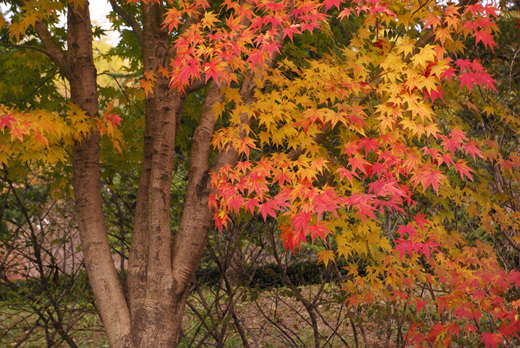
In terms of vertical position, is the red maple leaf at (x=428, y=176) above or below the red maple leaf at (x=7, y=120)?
below

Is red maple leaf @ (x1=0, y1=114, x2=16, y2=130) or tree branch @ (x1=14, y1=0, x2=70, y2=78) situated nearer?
red maple leaf @ (x1=0, y1=114, x2=16, y2=130)

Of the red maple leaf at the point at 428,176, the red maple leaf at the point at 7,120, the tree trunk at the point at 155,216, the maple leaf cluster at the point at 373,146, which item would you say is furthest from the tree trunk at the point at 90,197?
the red maple leaf at the point at 428,176

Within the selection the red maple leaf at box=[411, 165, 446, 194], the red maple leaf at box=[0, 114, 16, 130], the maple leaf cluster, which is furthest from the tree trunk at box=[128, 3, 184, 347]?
the red maple leaf at box=[411, 165, 446, 194]

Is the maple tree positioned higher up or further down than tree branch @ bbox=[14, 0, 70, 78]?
further down

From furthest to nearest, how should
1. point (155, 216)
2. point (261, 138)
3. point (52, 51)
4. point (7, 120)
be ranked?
point (52, 51) < point (155, 216) < point (261, 138) < point (7, 120)

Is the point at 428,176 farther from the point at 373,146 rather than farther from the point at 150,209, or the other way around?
the point at 150,209

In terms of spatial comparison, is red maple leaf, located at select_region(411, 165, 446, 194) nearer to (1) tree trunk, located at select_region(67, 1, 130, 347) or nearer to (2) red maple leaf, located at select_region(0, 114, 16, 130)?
(1) tree trunk, located at select_region(67, 1, 130, 347)

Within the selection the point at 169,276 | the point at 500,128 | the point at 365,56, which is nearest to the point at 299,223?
the point at 169,276

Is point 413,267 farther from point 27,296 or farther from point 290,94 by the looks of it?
point 27,296

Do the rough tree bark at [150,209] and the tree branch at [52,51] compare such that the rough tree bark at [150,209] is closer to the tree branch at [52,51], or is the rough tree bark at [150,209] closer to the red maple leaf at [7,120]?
the tree branch at [52,51]

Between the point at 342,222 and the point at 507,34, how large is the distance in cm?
413

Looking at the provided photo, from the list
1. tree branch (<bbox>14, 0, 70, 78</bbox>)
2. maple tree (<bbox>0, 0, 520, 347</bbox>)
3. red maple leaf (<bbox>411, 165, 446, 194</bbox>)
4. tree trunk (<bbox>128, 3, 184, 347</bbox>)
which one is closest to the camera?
red maple leaf (<bbox>411, 165, 446, 194</bbox>)

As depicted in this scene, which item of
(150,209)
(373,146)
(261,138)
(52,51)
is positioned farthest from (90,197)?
(373,146)

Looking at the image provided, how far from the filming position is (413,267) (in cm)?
426
